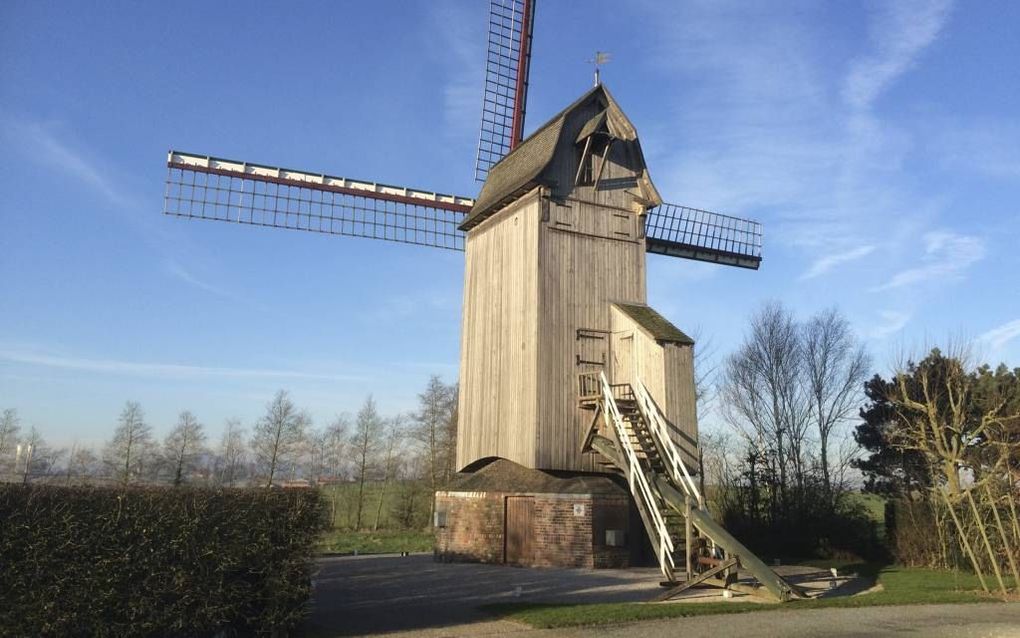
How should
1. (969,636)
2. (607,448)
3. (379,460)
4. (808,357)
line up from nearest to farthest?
(969,636)
(607,448)
(808,357)
(379,460)

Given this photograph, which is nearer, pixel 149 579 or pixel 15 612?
pixel 15 612

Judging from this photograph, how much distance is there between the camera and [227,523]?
9.48 m

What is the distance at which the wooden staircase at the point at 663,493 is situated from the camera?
46.1 feet

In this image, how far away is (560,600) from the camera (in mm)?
13422

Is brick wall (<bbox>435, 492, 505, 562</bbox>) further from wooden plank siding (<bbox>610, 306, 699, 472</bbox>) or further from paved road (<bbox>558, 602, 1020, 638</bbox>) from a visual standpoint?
paved road (<bbox>558, 602, 1020, 638</bbox>)

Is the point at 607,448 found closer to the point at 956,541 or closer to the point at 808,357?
the point at 956,541

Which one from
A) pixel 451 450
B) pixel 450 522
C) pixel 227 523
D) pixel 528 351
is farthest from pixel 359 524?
pixel 227 523

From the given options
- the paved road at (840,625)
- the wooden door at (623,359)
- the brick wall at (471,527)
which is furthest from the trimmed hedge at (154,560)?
the wooden door at (623,359)

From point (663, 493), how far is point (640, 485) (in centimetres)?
102

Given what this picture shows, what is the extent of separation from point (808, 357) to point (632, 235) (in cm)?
2110

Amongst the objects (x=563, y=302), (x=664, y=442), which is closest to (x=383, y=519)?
(x=563, y=302)

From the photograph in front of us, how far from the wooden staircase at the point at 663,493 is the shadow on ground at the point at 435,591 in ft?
3.40

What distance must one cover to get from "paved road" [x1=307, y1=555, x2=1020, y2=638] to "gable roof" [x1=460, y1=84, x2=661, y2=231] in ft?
36.6

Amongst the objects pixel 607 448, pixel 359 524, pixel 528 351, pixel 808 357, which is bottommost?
pixel 359 524
